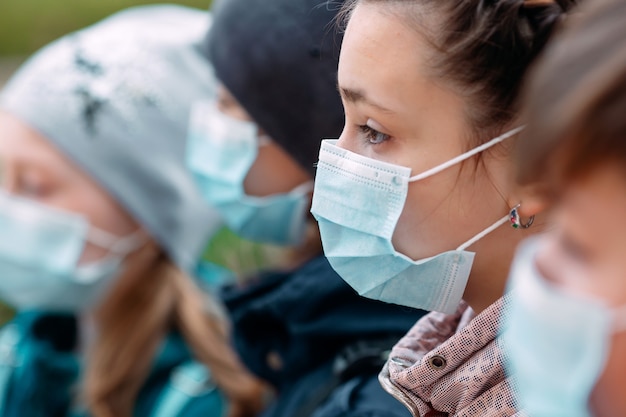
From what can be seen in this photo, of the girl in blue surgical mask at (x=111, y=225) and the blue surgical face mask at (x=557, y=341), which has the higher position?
the blue surgical face mask at (x=557, y=341)

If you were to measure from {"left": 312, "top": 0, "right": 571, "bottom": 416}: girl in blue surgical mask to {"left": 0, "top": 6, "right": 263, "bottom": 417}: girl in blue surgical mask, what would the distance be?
1738 millimetres

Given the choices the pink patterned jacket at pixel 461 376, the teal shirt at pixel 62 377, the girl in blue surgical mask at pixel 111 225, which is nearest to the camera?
the pink patterned jacket at pixel 461 376

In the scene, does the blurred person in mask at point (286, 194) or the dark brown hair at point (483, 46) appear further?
the blurred person in mask at point (286, 194)

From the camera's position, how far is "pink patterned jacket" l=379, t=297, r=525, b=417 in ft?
5.24

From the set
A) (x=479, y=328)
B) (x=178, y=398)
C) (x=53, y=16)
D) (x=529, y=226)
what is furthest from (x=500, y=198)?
(x=53, y=16)

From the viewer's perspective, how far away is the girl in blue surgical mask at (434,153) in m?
1.74

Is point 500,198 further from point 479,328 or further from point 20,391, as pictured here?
point 20,391

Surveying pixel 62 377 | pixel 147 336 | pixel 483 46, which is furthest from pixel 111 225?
pixel 483 46

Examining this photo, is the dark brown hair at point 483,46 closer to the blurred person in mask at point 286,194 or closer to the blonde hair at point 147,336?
the blurred person in mask at point 286,194

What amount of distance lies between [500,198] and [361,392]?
0.71 metres

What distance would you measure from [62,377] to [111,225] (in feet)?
2.14

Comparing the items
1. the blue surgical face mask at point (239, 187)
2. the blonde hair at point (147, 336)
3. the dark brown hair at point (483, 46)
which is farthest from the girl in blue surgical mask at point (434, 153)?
the blonde hair at point (147, 336)

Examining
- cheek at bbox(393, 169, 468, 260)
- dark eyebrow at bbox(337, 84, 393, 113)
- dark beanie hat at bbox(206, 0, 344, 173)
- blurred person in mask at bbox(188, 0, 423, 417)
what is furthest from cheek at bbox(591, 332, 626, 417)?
dark beanie hat at bbox(206, 0, 344, 173)

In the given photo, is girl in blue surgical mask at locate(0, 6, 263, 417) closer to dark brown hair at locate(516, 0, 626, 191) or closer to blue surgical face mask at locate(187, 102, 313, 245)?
blue surgical face mask at locate(187, 102, 313, 245)
